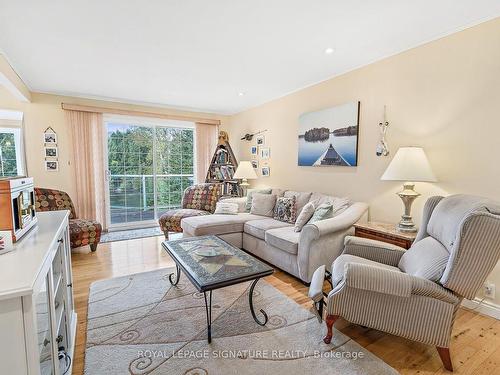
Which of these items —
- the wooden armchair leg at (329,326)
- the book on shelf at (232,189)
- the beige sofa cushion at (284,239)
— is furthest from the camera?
the book on shelf at (232,189)

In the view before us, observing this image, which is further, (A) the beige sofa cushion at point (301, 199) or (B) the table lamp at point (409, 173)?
(A) the beige sofa cushion at point (301, 199)

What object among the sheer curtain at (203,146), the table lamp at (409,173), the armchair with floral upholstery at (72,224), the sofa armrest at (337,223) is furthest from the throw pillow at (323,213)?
the sheer curtain at (203,146)

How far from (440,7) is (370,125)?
4.01 ft

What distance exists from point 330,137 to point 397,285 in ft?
7.40

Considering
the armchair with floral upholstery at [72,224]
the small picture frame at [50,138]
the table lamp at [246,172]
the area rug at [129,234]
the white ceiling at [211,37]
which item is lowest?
the area rug at [129,234]

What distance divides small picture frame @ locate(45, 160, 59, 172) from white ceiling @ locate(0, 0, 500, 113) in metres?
1.13

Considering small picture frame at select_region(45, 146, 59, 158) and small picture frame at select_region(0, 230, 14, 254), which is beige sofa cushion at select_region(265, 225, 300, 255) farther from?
small picture frame at select_region(45, 146, 59, 158)

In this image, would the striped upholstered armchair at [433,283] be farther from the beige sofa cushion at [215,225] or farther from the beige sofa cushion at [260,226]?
the beige sofa cushion at [215,225]

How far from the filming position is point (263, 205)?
12.9 feet

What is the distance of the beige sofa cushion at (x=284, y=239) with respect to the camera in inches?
107

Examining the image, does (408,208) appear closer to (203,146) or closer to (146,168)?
(203,146)

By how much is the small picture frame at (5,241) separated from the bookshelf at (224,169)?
406 cm

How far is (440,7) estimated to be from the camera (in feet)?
6.39

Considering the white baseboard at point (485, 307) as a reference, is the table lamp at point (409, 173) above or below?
above
